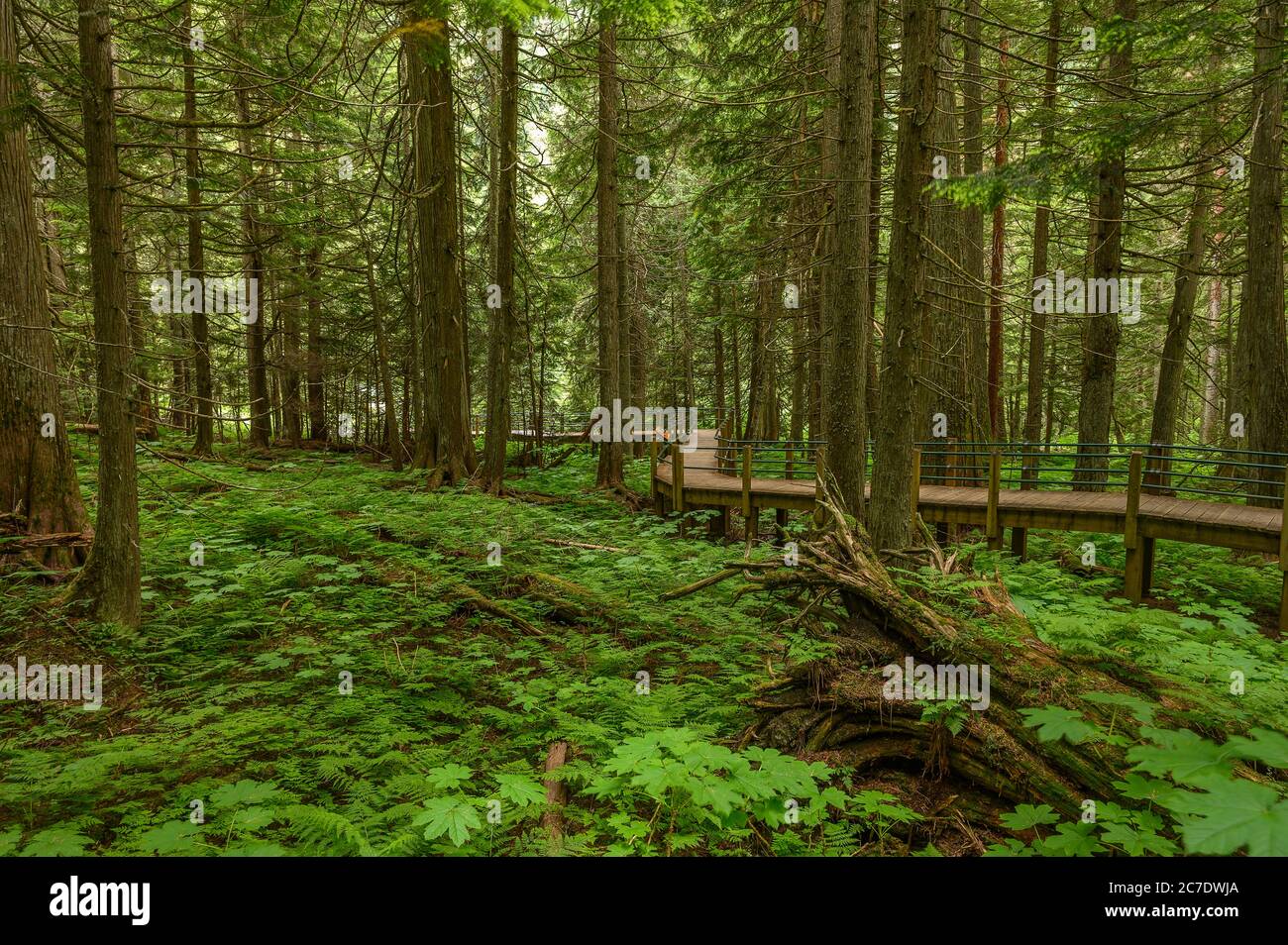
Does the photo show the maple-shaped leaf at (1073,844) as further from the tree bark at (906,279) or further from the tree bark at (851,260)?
the tree bark at (851,260)

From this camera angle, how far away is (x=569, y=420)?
37.4 meters

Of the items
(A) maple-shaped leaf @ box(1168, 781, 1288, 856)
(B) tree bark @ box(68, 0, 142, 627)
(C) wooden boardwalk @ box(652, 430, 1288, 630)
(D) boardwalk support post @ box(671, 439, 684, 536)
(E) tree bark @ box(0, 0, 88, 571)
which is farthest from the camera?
(D) boardwalk support post @ box(671, 439, 684, 536)

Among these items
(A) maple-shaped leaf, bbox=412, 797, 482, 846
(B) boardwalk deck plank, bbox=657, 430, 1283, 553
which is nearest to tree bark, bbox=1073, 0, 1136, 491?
(B) boardwalk deck plank, bbox=657, 430, 1283, 553

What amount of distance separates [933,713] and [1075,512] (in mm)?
8824

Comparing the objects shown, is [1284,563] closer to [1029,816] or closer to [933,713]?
[933,713]

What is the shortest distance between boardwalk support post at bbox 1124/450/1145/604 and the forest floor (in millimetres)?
467

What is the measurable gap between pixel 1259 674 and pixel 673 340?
26915 millimetres

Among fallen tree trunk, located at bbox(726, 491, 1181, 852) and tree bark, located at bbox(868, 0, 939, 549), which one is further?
tree bark, located at bbox(868, 0, 939, 549)

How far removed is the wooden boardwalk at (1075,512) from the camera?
29.7 feet

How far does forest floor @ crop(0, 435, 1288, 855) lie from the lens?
120 inches

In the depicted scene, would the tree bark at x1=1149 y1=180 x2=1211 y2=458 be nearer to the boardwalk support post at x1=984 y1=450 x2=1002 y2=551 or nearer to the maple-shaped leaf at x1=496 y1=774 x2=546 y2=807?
the boardwalk support post at x1=984 y1=450 x2=1002 y2=551

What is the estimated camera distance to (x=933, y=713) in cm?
372

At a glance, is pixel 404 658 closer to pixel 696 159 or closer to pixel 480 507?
pixel 480 507
